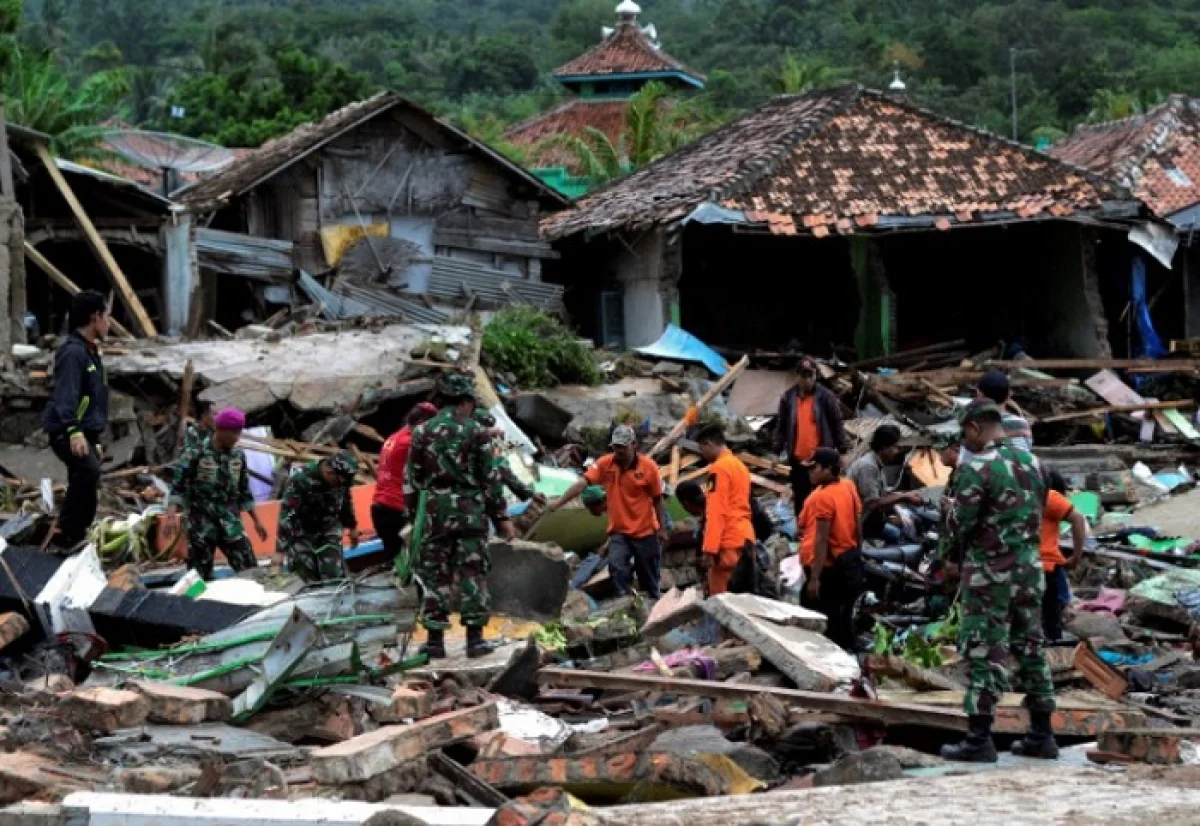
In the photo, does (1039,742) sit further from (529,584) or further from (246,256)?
(246,256)

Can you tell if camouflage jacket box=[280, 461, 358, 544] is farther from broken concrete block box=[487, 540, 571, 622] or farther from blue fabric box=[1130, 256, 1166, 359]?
blue fabric box=[1130, 256, 1166, 359]

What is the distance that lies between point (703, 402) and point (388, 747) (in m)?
12.6

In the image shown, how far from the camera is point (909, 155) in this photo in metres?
26.0

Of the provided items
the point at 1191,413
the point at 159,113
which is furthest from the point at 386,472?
the point at 159,113

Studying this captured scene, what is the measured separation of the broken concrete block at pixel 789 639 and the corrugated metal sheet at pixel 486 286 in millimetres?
16304

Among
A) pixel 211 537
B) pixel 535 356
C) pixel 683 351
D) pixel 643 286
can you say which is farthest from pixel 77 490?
pixel 643 286

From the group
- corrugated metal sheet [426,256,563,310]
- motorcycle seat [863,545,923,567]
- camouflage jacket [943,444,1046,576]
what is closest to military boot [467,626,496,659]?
camouflage jacket [943,444,1046,576]

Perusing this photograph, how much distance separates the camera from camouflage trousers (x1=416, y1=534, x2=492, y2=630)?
10.7 metres

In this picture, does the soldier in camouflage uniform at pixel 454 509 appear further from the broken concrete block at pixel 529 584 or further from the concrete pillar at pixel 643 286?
the concrete pillar at pixel 643 286

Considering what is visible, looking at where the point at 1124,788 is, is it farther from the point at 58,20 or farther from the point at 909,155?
the point at 58,20

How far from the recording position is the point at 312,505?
1229cm

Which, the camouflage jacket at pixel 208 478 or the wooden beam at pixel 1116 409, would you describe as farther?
the wooden beam at pixel 1116 409

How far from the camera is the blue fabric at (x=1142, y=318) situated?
25.8m

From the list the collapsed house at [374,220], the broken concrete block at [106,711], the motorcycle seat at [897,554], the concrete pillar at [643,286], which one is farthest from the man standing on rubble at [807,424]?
the collapsed house at [374,220]
